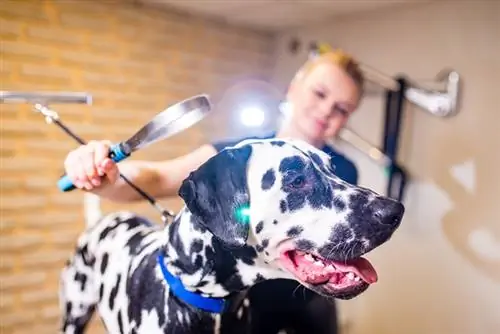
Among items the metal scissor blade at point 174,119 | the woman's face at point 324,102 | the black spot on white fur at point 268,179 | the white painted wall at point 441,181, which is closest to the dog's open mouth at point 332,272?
the black spot on white fur at point 268,179

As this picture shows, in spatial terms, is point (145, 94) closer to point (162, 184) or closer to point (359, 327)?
point (162, 184)

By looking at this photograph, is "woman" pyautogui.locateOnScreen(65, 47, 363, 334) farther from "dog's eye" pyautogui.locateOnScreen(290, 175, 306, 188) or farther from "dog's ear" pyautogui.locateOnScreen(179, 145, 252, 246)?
"dog's eye" pyautogui.locateOnScreen(290, 175, 306, 188)

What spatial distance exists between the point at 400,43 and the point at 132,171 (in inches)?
50.5

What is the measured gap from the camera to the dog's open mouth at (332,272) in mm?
819

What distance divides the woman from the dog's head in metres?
0.22

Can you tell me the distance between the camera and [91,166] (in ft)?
3.25

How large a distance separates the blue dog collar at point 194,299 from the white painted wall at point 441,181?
1187 millimetres

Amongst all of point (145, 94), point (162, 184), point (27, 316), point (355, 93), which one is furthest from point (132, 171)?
point (27, 316)

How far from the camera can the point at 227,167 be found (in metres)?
0.89

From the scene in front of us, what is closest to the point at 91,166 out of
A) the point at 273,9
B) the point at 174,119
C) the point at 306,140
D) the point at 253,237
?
the point at 174,119

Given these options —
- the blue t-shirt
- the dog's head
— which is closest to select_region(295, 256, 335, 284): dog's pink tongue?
the dog's head

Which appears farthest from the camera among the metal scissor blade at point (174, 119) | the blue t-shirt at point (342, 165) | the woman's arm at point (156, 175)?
the blue t-shirt at point (342, 165)

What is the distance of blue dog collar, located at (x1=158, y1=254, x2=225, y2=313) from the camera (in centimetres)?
94

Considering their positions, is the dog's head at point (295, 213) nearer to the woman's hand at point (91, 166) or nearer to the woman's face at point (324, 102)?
the woman's hand at point (91, 166)
